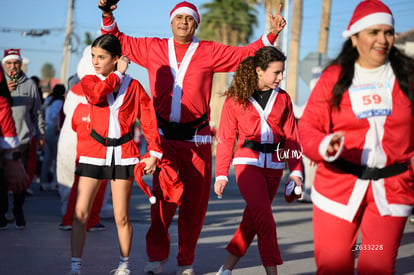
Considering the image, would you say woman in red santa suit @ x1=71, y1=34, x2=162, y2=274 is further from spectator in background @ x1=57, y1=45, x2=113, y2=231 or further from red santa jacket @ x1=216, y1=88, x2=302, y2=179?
spectator in background @ x1=57, y1=45, x2=113, y2=231

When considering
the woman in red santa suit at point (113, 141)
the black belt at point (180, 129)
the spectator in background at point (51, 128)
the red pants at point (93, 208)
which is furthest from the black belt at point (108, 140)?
the spectator in background at point (51, 128)

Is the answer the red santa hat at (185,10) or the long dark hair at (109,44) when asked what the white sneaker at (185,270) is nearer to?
the long dark hair at (109,44)

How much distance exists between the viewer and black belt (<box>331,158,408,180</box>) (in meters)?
4.07

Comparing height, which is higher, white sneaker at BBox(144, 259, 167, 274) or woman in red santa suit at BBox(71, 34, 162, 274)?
woman in red santa suit at BBox(71, 34, 162, 274)

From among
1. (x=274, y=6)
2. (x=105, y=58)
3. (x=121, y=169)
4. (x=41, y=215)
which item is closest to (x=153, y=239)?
(x=121, y=169)

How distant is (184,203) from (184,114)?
87cm

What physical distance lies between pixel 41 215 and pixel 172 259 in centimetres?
381

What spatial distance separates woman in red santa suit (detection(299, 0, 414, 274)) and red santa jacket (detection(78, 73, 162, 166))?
2309 millimetres

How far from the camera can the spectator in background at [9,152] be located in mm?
4598

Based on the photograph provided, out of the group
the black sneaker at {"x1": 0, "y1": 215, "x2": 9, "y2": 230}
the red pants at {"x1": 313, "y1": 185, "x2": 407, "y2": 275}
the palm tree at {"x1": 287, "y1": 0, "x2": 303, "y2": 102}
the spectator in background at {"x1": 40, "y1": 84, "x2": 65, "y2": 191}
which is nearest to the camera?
the red pants at {"x1": 313, "y1": 185, "x2": 407, "y2": 275}

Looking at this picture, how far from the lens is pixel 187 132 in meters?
6.63

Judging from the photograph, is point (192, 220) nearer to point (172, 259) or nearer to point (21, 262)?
point (172, 259)

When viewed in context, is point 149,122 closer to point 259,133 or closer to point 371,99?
point 259,133

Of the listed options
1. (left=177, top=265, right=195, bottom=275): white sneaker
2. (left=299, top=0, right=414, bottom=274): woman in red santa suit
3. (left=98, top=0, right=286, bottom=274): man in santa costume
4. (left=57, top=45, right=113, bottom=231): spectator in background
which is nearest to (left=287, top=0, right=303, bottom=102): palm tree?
(left=57, top=45, right=113, bottom=231): spectator in background
